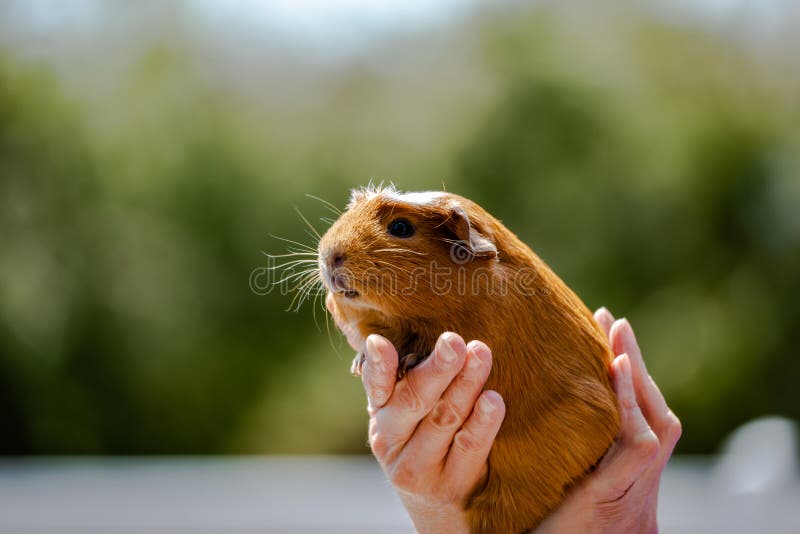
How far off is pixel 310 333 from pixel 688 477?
3388 mm

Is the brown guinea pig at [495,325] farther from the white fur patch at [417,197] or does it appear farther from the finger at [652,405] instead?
the finger at [652,405]

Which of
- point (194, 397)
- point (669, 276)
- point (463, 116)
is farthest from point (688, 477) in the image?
point (194, 397)

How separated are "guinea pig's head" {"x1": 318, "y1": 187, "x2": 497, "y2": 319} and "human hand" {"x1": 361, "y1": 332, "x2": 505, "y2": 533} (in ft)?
0.33

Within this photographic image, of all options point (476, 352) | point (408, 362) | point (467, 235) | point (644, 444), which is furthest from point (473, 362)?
point (644, 444)

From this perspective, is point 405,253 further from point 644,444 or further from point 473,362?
point 644,444

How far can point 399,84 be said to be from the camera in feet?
22.9

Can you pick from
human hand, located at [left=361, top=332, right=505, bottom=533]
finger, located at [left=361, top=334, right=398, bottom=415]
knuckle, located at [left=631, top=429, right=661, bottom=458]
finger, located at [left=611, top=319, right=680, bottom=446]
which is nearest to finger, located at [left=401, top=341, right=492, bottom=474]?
human hand, located at [left=361, top=332, right=505, bottom=533]

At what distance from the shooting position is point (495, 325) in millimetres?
1522

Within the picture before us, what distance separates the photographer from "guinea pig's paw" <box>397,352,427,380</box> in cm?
154

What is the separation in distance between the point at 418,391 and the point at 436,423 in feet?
0.40

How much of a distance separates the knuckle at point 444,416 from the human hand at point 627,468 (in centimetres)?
30

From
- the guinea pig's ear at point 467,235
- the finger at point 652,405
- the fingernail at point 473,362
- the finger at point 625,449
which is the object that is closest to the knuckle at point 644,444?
the finger at point 625,449

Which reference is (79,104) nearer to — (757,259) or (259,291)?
(259,291)

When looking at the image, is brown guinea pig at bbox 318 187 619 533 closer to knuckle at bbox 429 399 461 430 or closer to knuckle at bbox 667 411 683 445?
knuckle at bbox 429 399 461 430
